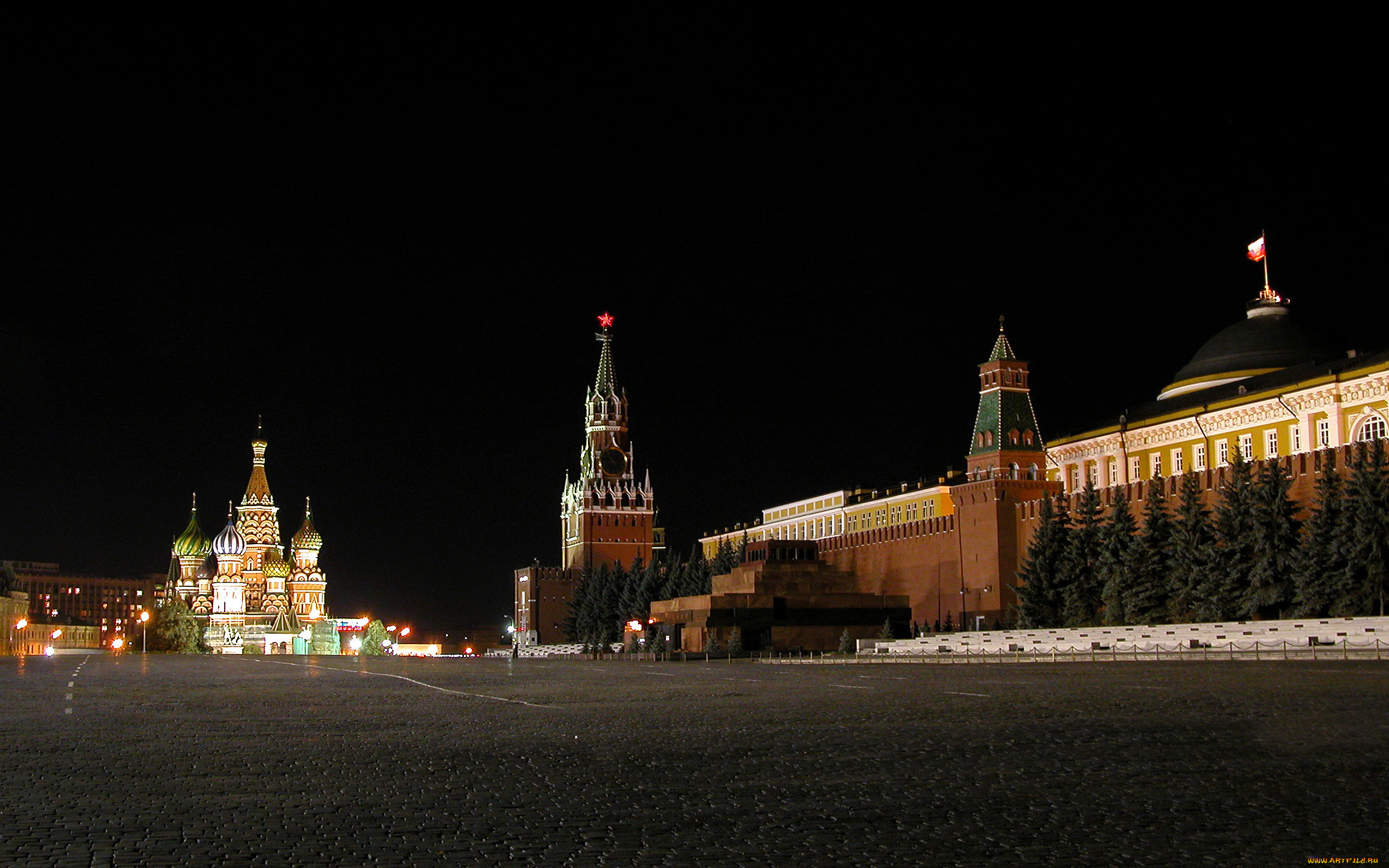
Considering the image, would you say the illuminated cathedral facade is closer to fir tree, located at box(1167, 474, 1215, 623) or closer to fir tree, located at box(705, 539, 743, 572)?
fir tree, located at box(705, 539, 743, 572)

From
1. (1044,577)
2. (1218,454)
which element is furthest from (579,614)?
(1044,577)

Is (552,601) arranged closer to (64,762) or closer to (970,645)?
(970,645)

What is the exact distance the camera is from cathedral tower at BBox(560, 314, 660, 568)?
92.9m

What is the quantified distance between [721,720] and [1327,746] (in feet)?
17.3

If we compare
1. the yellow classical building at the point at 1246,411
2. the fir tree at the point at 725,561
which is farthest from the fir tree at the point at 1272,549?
the fir tree at the point at 725,561

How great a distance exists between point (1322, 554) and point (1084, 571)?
8.96m

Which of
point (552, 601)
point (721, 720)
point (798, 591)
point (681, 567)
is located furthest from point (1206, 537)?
point (552, 601)

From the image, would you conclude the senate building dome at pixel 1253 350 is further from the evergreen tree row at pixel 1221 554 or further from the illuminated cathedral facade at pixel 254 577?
the illuminated cathedral facade at pixel 254 577

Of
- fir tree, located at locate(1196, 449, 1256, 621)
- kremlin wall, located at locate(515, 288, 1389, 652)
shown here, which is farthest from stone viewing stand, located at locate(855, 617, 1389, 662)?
kremlin wall, located at locate(515, 288, 1389, 652)

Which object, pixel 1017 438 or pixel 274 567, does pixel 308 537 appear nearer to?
pixel 274 567

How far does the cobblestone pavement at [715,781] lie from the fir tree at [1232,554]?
1847 cm

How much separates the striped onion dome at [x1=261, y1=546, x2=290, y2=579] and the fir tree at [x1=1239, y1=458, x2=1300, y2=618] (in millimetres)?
104786

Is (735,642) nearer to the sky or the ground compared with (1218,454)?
nearer to the ground

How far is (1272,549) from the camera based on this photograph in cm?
3334
